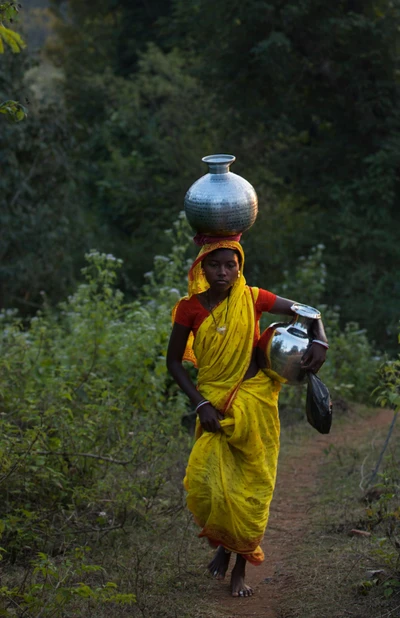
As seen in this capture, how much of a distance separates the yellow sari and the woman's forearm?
68 millimetres

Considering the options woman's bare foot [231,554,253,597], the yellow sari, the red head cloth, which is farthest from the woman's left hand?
woman's bare foot [231,554,253,597]

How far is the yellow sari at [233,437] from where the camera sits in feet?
14.2

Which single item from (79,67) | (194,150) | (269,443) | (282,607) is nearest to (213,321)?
(269,443)

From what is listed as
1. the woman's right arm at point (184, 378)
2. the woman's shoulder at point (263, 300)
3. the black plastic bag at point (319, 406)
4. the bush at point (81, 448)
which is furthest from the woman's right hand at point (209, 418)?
the bush at point (81, 448)

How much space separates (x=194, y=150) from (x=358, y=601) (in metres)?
15.7

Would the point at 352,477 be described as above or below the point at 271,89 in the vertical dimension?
below

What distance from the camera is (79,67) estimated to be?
2430 centimetres

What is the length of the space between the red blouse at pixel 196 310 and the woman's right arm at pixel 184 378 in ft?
0.12

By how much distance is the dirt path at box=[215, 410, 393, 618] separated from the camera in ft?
14.3

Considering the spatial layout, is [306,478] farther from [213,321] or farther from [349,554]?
[213,321]

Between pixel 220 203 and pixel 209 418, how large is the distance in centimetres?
101

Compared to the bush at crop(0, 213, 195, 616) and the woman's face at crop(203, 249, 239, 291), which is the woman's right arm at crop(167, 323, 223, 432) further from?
the bush at crop(0, 213, 195, 616)

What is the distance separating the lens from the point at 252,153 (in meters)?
18.2

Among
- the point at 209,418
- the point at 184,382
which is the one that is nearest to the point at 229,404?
the point at 209,418
